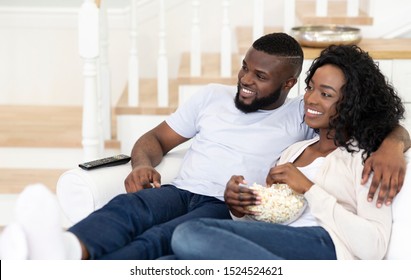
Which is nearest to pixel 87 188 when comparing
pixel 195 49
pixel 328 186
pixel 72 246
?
pixel 72 246

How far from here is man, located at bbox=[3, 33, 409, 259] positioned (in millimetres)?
2445

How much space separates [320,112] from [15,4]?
2714 mm

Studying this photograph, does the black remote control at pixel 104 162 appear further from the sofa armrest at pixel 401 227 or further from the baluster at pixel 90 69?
the sofa armrest at pixel 401 227

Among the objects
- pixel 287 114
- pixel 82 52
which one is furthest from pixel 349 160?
pixel 82 52

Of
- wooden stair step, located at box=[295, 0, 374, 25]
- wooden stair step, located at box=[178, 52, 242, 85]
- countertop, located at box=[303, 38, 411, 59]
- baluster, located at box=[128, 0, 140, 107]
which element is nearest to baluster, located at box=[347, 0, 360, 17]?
wooden stair step, located at box=[295, 0, 374, 25]

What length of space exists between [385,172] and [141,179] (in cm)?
76

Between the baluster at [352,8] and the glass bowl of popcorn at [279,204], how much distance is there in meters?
1.94

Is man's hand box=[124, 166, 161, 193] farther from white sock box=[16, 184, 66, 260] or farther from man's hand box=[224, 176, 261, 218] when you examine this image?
white sock box=[16, 184, 66, 260]

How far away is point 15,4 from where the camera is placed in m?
4.70

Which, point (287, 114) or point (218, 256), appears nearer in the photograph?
point (218, 256)

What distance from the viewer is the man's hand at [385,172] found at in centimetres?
229

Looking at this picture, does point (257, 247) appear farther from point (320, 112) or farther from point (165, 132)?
point (165, 132)

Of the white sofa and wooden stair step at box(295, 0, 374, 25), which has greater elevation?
wooden stair step at box(295, 0, 374, 25)

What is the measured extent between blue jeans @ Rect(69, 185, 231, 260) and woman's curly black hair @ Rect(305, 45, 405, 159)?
472 mm
